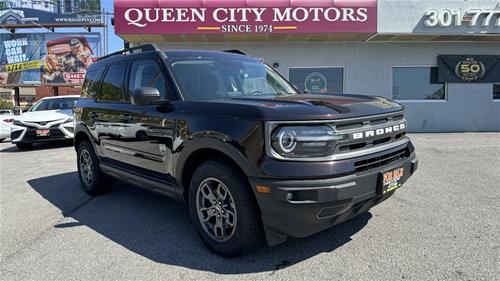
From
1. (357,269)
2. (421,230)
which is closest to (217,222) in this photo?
(357,269)

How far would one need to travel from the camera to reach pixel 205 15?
37.0 ft

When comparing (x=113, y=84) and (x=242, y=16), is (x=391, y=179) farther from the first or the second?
(x=242, y=16)

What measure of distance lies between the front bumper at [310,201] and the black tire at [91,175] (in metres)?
3.29

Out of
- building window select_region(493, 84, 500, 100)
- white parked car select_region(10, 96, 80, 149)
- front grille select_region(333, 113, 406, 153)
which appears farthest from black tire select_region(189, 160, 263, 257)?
building window select_region(493, 84, 500, 100)

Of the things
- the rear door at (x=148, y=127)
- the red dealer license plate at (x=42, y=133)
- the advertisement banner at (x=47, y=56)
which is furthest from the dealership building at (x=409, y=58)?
the advertisement banner at (x=47, y=56)

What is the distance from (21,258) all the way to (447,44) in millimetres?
13434

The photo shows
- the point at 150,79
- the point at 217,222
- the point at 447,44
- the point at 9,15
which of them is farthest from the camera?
the point at 9,15

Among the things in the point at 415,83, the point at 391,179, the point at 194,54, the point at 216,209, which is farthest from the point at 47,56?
the point at 391,179

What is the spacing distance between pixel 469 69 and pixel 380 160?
11.8 m

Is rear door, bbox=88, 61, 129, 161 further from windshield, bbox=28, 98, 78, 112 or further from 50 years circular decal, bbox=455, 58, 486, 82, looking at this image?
50 years circular decal, bbox=455, 58, 486, 82

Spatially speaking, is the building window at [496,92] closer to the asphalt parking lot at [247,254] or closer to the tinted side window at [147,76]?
the asphalt parking lot at [247,254]

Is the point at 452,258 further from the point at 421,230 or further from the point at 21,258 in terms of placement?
the point at 21,258

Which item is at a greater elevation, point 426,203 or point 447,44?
point 447,44

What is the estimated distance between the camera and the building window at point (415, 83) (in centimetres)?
1297
